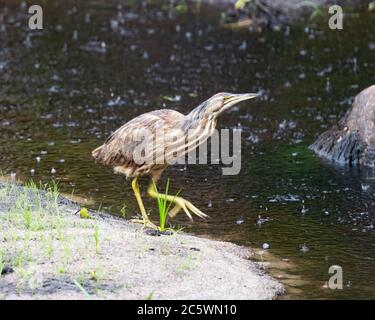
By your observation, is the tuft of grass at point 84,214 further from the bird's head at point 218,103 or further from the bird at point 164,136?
the bird's head at point 218,103

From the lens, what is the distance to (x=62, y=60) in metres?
16.5

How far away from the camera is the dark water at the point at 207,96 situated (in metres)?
9.28

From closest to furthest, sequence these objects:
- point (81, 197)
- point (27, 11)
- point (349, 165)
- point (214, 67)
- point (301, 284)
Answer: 1. point (301, 284)
2. point (81, 197)
3. point (349, 165)
4. point (214, 67)
5. point (27, 11)

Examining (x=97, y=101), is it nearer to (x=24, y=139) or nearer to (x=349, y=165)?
(x=24, y=139)

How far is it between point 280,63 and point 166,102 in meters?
3.20

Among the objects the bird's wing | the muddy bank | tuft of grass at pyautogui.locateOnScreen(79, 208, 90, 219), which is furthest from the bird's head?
tuft of grass at pyautogui.locateOnScreen(79, 208, 90, 219)

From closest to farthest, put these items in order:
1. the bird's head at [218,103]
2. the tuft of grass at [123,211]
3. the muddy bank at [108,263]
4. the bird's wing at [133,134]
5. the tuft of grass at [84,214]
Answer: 1. the muddy bank at [108,263]
2. the bird's head at [218,103]
3. the bird's wing at [133,134]
4. the tuft of grass at [84,214]
5. the tuft of grass at [123,211]

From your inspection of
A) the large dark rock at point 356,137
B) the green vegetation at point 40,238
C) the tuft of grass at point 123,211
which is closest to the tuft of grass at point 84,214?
the green vegetation at point 40,238

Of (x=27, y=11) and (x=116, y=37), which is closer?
(x=116, y=37)

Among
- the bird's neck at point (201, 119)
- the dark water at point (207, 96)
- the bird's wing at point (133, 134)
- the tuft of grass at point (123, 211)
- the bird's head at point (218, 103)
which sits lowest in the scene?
the tuft of grass at point (123, 211)

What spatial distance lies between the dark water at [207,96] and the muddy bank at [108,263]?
0.58m

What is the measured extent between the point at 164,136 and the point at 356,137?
4230 mm
